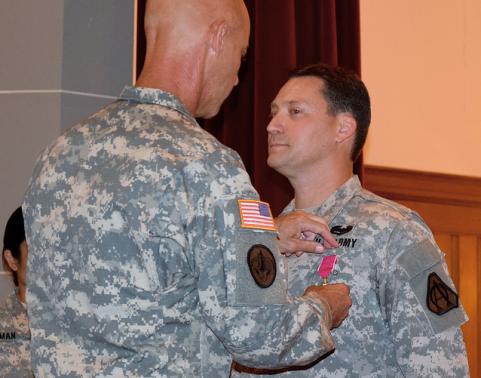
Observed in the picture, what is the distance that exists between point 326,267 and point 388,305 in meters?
0.21

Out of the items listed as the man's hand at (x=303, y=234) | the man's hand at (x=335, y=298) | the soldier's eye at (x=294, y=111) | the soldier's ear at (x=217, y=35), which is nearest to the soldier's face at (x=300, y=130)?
the soldier's eye at (x=294, y=111)

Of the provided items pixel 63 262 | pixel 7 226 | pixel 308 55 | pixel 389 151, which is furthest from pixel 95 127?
pixel 389 151

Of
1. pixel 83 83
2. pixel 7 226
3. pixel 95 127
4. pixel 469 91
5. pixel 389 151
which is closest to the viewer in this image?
pixel 95 127

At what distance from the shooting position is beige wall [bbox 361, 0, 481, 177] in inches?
189

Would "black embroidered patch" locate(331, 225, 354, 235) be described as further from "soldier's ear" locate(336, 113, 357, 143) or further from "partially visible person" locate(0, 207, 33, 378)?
"partially visible person" locate(0, 207, 33, 378)

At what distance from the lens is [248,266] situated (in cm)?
187

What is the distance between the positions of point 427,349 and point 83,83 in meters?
1.95

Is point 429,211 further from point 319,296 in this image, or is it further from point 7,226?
point 319,296

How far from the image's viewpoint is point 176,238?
187 centimetres

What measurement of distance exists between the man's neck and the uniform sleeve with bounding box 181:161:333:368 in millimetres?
1010

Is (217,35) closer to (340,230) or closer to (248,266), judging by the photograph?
(248,266)

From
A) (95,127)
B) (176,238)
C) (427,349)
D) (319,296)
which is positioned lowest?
(427,349)

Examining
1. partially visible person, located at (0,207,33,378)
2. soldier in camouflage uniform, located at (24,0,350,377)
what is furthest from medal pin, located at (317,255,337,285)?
partially visible person, located at (0,207,33,378)

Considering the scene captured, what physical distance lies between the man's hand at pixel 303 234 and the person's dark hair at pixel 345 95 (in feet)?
1.47
